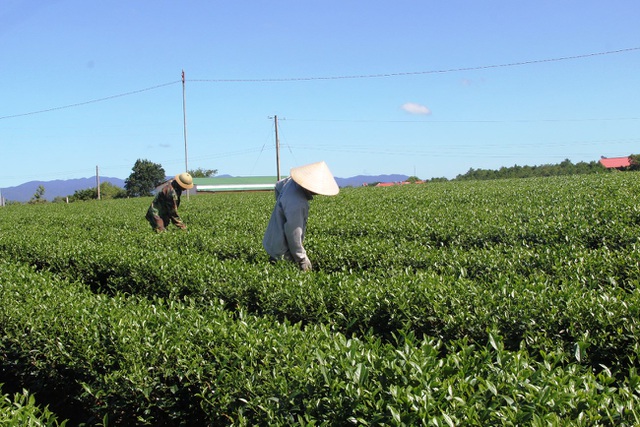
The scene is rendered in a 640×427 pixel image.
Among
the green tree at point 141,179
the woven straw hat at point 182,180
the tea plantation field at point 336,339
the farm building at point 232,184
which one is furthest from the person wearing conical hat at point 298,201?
the green tree at point 141,179

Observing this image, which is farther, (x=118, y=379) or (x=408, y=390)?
(x=118, y=379)

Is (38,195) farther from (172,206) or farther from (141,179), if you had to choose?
(172,206)

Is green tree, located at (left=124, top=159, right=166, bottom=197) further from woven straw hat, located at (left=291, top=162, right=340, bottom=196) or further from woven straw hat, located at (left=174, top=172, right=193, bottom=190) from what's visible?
woven straw hat, located at (left=291, top=162, right=340, bottom=196)

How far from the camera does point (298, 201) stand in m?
5.79

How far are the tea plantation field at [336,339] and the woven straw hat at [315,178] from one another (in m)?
0.91

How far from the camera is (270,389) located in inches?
118

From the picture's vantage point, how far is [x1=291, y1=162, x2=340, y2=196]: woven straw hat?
5644 mm

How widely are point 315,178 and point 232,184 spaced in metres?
80.3

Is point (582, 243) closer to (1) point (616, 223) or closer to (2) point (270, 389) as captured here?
(1) point (616, 223)

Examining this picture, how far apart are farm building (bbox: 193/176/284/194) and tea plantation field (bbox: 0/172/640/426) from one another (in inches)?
2781

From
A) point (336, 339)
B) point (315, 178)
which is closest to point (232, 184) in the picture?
point (315, 178)

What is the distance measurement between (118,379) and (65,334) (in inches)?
37.5

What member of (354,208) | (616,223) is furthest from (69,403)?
(354,208)

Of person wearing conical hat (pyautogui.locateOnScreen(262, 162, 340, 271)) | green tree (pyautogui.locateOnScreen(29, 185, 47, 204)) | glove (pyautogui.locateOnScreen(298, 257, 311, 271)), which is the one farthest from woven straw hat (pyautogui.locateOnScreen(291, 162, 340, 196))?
green tree (pyautogui.locateOnScreen(29, 185, 47, 204))
